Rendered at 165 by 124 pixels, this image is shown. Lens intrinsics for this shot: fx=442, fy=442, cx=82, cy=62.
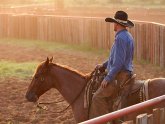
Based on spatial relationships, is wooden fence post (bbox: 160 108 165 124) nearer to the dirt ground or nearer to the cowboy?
the cowboy

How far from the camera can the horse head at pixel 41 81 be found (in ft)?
25.6

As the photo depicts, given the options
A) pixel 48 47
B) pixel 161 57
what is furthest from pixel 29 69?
pixel 48 47

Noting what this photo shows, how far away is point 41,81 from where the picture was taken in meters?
7.88

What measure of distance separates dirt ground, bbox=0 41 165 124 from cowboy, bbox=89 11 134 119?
3035mm

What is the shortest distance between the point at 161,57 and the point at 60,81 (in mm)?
8852

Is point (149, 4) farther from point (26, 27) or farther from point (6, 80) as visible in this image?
point (6, 80)

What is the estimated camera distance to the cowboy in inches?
271

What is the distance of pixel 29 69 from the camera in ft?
53.3

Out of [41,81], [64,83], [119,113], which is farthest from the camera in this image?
[41,81]

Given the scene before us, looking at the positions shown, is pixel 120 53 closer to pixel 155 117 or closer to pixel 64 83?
pixel 64 83

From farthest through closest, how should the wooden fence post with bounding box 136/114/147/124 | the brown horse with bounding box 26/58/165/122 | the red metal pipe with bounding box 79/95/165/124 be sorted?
the brown horse with bounding box 26/58/165/122 → the wooden fence post with bounding box 136/114/147/124 → the red metal pipe with bounding box 79/95/165/124

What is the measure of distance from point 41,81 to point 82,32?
14803 mm

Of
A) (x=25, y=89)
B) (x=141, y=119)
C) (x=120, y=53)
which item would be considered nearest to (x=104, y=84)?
(x=120, y=53)

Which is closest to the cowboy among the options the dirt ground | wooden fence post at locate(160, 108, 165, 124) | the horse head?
the horse head
